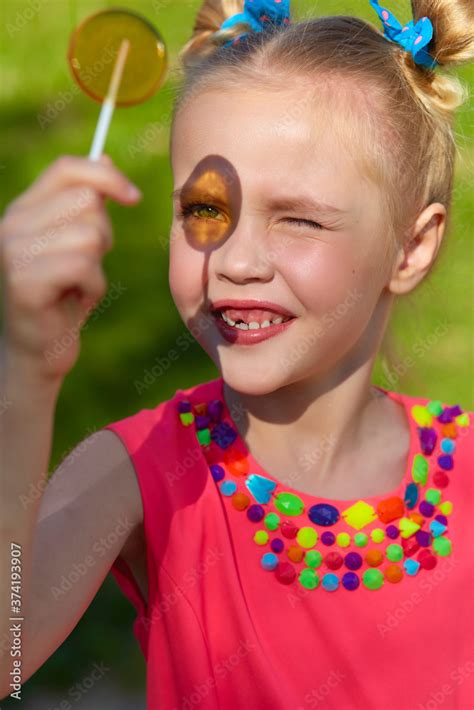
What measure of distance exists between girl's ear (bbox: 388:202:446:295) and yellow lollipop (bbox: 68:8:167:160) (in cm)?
70

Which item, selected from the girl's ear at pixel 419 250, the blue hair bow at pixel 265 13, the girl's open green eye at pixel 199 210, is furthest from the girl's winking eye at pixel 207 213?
the blue hair bow at pixel 265 13

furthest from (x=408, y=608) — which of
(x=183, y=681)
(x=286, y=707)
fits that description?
(x=183, y=681)

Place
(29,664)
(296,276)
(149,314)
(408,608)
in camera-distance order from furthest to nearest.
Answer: (149,314) → (408,608) → (296,276) → (29,664)

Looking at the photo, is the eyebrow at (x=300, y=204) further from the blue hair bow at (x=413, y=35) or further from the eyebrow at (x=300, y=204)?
the blue hair bow at (x=413, y=35)

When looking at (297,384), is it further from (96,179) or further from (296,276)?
(96,179)

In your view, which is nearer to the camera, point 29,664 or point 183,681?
point 29,664

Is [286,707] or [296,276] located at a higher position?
[296,276]

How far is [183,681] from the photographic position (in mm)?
1691

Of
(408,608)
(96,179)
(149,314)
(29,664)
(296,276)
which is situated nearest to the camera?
(96,179)

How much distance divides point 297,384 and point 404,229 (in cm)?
36

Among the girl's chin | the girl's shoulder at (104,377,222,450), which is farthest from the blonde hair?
the girl's shoulder at (104,377,222,450)

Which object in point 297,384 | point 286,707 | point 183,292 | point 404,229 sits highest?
point 404,229

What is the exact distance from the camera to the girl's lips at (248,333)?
5.53ft

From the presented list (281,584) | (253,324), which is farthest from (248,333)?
(281,584)
